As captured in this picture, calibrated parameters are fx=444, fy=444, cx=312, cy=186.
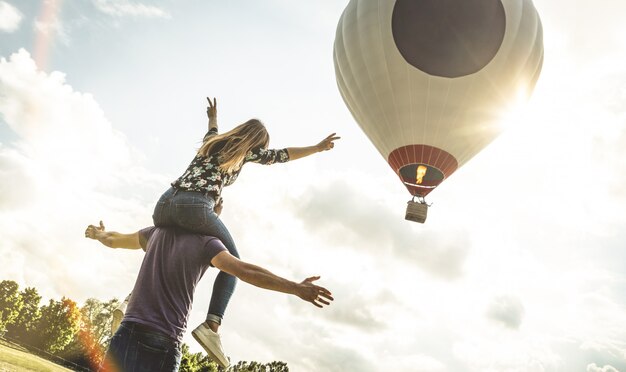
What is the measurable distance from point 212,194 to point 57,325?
73.5 meters

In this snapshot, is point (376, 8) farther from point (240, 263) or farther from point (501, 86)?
point (240, 263)

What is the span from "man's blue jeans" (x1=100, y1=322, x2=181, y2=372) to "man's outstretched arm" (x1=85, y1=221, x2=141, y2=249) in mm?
1031

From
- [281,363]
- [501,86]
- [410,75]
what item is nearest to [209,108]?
[410,75]

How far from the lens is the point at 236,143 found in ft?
12.8

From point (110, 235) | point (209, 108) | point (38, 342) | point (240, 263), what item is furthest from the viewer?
point (38, 342)

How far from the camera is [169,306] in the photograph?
306cm

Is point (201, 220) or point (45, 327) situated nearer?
point (201, 220)

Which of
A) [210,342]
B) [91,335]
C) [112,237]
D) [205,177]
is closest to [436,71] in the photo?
[205,177]

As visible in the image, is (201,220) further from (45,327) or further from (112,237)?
(45,327)

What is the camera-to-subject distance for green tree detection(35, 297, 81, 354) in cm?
6388

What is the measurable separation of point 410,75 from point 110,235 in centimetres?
1376

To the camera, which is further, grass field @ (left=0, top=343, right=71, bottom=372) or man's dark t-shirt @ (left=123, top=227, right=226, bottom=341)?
grass field @ (left=0, top=343, right=71, bottom=372)

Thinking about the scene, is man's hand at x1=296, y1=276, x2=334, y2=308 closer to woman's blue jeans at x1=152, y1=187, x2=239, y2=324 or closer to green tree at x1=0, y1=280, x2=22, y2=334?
woman's blue jeans at x1=152, y1=187, x2=239, y2=324

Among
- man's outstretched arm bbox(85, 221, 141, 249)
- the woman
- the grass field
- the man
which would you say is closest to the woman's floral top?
the woman
